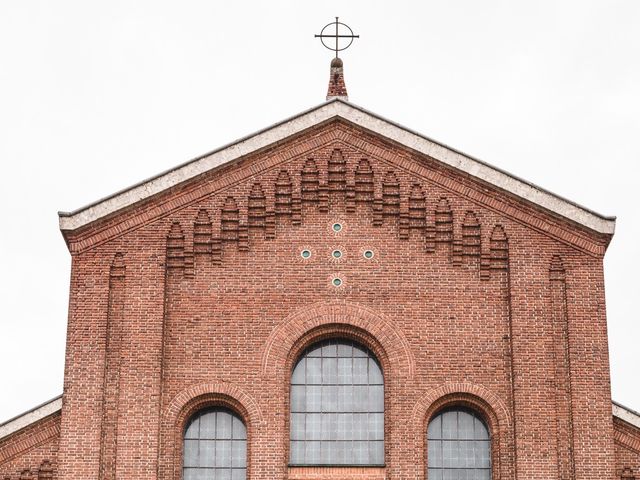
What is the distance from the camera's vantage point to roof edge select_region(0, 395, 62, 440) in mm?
27375

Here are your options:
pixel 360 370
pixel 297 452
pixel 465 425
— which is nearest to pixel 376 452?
pixel 297 452

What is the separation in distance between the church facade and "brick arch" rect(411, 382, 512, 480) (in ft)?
0.13

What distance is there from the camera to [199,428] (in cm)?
2778

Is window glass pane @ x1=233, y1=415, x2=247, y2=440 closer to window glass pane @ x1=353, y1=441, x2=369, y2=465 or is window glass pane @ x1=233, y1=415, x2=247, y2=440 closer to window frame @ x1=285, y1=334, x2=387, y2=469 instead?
window frame @ x1=285, y1=334, x2=387, y2=469

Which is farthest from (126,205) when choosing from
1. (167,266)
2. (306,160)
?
(306,160)

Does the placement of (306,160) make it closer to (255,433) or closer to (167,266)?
(167,266)

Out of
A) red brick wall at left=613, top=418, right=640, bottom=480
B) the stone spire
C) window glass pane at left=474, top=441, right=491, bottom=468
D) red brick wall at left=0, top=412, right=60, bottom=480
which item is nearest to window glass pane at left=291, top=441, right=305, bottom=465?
window glass pane at left=474, top=441, right=491, bottom=468

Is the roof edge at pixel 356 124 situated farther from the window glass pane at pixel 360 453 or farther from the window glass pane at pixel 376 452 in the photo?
the window glass pane at pixel 360 453

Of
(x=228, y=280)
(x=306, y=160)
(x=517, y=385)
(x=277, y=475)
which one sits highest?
(x=306, y=160)

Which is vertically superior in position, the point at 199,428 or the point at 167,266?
the point at 167,266

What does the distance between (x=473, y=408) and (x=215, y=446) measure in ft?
16.2

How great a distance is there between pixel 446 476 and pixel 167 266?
6678 millimetres

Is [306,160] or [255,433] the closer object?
[255,433]

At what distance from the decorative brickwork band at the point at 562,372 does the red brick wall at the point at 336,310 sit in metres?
0.03
